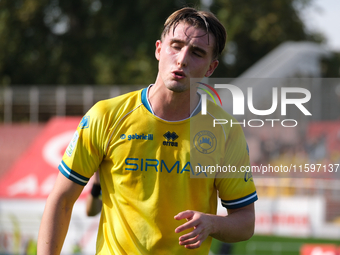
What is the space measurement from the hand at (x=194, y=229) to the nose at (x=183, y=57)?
0.83m

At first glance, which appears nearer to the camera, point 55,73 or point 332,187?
point 332,187

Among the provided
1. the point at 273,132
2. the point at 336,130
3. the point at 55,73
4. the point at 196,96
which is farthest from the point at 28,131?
the point at 196,96

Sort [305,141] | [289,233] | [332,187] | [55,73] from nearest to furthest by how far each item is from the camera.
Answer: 1. [289,233]
2. [332,187]
3. [305,141]
4. [55,73]

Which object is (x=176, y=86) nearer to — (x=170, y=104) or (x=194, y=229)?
(x=170, y=104)

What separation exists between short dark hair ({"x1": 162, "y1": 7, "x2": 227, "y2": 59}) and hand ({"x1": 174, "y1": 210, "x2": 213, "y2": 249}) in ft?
3.28

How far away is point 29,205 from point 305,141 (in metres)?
7.11

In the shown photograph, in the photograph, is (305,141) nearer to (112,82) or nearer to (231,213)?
(231,213)

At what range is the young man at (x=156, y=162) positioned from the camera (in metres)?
2.60

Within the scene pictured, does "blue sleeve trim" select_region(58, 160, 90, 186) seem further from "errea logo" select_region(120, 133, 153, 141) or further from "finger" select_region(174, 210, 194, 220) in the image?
"finger" select_region(174, 210, 194, 220)

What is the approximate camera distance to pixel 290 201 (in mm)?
9016

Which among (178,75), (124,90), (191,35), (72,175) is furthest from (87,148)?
(124,90)

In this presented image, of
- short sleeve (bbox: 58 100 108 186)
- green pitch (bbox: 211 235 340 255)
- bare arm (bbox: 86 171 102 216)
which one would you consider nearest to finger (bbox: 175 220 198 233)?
short sleeve (bbox: 58 100 108 186)

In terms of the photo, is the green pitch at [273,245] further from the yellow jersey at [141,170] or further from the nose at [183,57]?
the nose at [183,57]

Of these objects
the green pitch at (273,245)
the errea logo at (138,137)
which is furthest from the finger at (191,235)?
the green pitch at (273,245)
